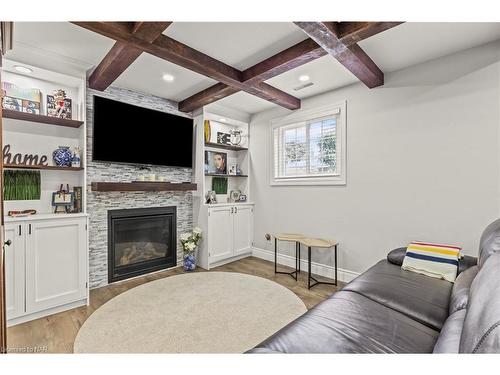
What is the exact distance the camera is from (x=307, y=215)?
341 cm

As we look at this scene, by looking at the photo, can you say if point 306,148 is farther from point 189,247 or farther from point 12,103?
point 12,103

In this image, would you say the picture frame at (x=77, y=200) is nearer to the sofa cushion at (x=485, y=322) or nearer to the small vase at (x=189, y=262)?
the small vase at (x=189, y=262)

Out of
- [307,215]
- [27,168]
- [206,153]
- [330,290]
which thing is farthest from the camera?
[206,153]

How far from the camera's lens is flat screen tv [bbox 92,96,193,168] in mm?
2818

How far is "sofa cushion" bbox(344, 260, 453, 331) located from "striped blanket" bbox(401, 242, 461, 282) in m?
0.07

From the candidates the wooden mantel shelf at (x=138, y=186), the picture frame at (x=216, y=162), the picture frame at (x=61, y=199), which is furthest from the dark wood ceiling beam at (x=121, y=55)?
the picture frame at (x=216, y=162)

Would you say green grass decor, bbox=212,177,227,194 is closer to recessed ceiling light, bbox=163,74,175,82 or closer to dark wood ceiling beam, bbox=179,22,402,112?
dark wood ceiling beam, bbox=179,22,402,112

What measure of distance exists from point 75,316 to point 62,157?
1.58m

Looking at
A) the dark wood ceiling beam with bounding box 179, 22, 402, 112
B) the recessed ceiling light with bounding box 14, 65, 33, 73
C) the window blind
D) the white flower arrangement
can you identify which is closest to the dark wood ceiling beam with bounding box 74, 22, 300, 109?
the dark wood ceiling beam with bounding box 179, 22, 402, 112

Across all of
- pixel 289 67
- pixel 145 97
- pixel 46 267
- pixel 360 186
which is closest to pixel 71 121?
pixel 145 97

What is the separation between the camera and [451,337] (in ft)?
3.12

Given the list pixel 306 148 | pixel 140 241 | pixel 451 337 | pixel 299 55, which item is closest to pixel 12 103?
pixel 140 241

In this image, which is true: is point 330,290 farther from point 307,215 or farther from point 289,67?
point 289,67

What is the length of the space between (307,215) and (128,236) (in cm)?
245
